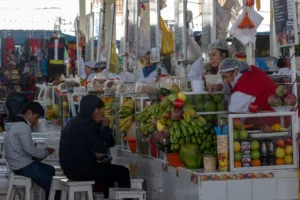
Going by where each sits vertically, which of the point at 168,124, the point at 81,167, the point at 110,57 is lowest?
the point at 81,167

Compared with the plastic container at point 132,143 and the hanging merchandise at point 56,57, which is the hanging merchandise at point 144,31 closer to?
the plastic container at point 132,143

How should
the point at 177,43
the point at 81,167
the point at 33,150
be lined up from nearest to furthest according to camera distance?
the point at 81,167, the point at 33,150, the point at 177,43

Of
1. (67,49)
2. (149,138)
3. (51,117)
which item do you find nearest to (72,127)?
(149,138)

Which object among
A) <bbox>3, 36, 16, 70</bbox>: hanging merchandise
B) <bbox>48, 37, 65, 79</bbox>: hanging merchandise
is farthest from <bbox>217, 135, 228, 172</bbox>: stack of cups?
<bbox>3, 36, 16, 70</bbox>: hanging merchandise

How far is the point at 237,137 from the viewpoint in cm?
602

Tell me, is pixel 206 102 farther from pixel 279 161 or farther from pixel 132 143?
pixel 132 143

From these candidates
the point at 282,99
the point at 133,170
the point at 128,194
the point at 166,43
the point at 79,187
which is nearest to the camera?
the point at 282,99

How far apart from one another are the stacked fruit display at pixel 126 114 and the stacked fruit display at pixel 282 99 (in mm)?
2500

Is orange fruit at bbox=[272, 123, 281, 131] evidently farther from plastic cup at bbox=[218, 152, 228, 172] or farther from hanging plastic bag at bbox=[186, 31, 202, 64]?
hanging plastic bag at bbox=[186, 31, 202, 64]

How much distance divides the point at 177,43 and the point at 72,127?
192 centimetres

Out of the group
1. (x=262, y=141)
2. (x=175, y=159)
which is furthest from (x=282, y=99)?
(x=175, y=159)

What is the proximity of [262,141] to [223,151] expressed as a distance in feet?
1.20

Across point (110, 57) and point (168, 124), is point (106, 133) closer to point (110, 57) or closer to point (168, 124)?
point (168, 124)

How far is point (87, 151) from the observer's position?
739cm
